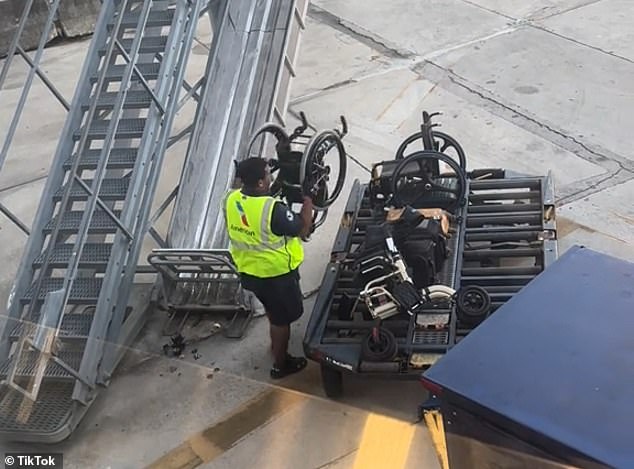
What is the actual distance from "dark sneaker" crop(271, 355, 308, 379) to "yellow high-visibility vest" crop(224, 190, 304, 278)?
33.8 inches

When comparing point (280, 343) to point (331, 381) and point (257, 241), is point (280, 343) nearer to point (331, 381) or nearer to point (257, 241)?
point (331, 381)

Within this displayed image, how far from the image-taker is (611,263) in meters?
3.72

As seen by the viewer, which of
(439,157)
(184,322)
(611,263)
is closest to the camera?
(611,263)

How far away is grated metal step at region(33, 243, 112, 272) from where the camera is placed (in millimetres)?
6367

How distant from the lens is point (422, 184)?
644 centimetres

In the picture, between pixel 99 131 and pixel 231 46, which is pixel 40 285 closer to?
pixel 99 131

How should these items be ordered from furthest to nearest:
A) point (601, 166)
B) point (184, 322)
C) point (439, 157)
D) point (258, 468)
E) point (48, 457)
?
point (601, 166), point (184, 322), point (439, 157), point (48, 457), point (258, 468)

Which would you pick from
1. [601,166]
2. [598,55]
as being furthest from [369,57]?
[601,166]

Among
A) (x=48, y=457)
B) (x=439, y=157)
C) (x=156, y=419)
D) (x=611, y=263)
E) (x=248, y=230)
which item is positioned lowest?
(x=48, y=457)

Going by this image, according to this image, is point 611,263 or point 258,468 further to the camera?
point 258,468

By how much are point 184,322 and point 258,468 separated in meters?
1.83

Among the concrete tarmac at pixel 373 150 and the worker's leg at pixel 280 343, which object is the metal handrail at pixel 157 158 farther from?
the worker's leg at pixel 280 343

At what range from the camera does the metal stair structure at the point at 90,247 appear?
576 centimetres

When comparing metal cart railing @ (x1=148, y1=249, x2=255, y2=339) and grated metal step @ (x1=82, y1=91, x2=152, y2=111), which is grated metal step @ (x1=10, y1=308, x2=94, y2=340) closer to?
metal cart railing @ (x1=148, y1=249, x2=255, y2=339)
